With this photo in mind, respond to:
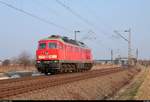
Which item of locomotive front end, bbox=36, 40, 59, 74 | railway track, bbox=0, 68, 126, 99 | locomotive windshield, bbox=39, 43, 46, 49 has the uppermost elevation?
locomotive windshield, bbox=39, 43, 46, 49

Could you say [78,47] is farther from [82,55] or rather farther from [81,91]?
[81,91]

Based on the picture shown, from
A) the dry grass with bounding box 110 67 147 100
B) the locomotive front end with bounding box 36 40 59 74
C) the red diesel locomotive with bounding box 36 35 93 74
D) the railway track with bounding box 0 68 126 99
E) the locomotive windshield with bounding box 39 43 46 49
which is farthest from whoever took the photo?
the locomotive windshield with bounding box 39 43 46 49

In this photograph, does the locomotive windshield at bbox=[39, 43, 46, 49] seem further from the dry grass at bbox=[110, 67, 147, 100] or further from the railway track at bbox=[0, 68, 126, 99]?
the dry grass at bbox=[110, 67, 147, 100]

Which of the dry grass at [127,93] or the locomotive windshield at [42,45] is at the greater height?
the locomotive windshield at [42,45]

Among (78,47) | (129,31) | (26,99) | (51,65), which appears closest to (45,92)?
(26,99)

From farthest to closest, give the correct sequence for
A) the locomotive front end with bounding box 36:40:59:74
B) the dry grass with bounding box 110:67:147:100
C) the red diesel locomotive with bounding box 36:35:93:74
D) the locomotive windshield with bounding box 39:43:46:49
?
the locomotive windshield with bounding box 39:43:46:49 → the red diesel locomotive with bounding box 36:35:93:74 → the locomotive front end with bounding box 36:40:59:74 → the dry grass with bounding box 110:67:147:100

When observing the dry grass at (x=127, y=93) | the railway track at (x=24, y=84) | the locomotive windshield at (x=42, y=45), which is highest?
the locomotive windshield at (x=42, y=45)

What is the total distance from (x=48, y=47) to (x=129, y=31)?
39.0 m

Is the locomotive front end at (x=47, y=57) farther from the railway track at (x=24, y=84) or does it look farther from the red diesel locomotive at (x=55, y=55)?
the railway track at (x=24, y=84)

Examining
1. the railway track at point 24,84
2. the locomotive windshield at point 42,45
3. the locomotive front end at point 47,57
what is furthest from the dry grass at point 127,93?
the locomotive windshield at point 42,45

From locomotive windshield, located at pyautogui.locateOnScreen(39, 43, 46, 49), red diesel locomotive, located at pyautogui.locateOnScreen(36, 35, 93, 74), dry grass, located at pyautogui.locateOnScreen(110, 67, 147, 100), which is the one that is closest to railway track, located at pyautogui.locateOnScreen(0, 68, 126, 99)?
dry grass, located at pyautogui.locateOnScreen(110, 67, 147, 100)

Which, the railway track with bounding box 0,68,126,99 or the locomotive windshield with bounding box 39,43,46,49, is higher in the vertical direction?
the locomotive windshield with bounding box 39,43,46,49

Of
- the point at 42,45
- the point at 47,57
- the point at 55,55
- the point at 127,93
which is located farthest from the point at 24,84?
the point at 42,45

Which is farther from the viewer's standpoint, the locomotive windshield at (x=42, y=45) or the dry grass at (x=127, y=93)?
the locomotive windshield at (x=42, y=45)
